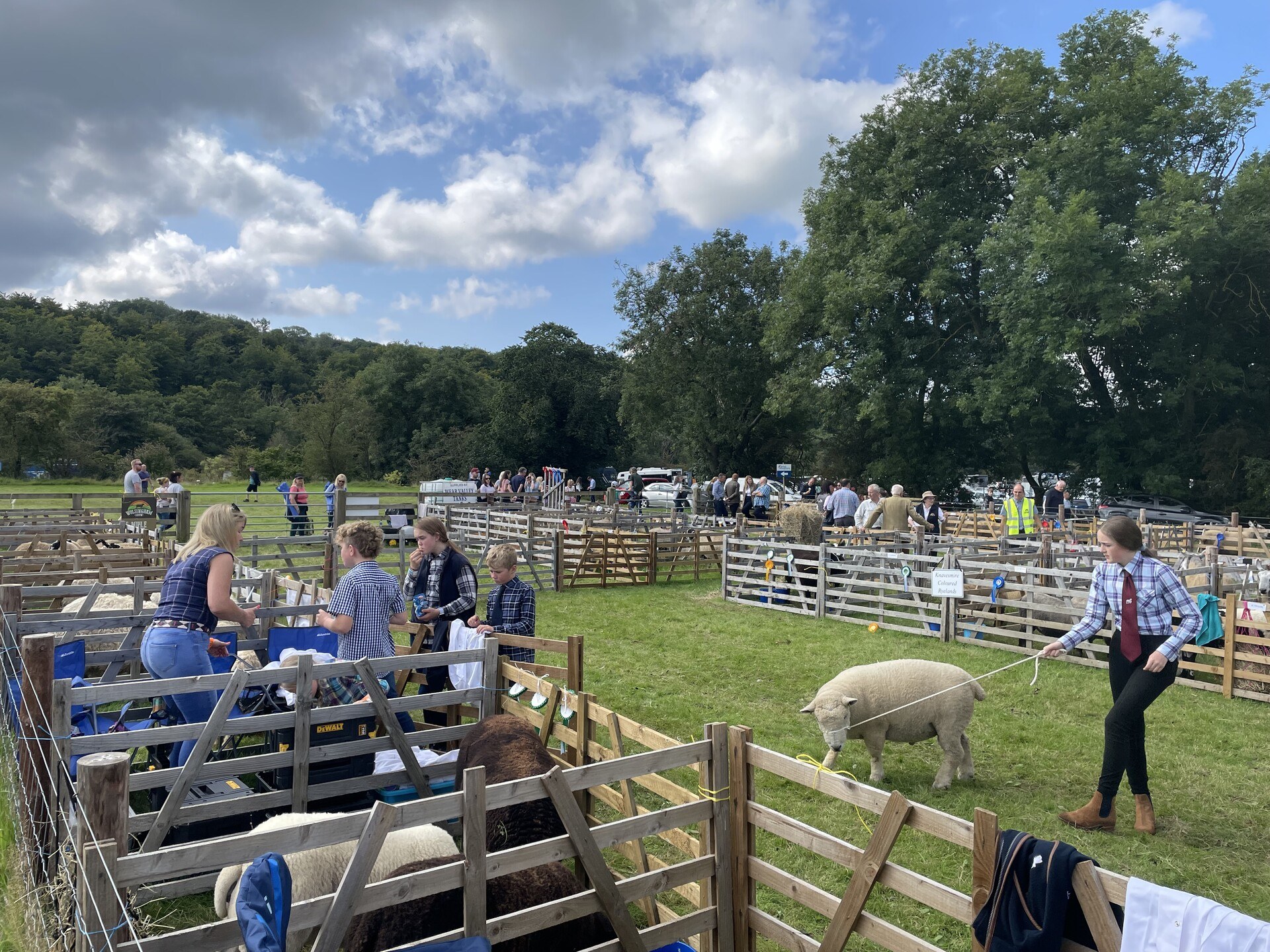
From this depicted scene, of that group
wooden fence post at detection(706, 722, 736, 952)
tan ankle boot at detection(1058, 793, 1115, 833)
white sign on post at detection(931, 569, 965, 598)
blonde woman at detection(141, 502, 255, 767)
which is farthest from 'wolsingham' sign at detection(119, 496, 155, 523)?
tan ankle boot at detection(1058, 793, 1115, 833)

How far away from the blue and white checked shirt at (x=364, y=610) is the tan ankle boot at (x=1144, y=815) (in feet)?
16.4

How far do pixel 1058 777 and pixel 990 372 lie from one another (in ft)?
82.4

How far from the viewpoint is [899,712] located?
6.12 m

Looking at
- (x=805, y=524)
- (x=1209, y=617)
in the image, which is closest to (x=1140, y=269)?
(x=805, y=524)

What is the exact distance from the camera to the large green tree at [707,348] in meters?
41.2

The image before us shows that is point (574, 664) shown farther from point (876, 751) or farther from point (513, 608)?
point (876, 751)

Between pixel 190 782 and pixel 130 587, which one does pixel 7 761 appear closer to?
pixel 190 782

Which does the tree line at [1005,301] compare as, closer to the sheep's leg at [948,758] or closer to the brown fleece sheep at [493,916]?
the sheep's leg at [948,758]

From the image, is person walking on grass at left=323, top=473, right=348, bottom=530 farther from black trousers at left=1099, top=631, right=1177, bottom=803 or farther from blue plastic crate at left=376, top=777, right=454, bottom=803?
black trousers at left=1099, top=631, right=1177, bottom=803

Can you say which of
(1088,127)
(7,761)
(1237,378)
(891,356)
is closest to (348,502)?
(7,761)

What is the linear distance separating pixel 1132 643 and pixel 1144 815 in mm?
1207

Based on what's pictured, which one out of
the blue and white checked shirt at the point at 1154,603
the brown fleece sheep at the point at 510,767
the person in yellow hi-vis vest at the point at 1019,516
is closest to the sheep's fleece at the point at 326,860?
the brown fleece sheep at the point at 510,767

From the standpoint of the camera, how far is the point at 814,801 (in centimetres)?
573

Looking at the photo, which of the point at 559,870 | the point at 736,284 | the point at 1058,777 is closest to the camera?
the point at 559,870
